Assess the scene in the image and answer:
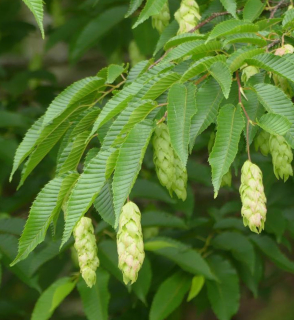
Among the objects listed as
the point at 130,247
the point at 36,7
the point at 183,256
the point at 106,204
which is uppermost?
the point at 36,7

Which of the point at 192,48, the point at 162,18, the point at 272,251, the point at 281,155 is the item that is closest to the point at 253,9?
the point at 162,18

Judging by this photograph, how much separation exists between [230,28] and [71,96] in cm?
35

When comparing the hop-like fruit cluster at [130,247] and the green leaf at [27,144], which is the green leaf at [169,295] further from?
the hop-like fruit cluster at [130,247]

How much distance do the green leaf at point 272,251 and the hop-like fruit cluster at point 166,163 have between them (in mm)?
842

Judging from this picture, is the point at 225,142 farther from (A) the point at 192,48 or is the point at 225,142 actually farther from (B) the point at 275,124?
(A) the point at 192,48

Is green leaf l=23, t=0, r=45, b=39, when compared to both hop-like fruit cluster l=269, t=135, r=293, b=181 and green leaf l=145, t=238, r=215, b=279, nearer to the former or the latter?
hop-like fruit cluster l=269, t=135, r=293, b=181

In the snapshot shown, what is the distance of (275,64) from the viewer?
3.86 ft

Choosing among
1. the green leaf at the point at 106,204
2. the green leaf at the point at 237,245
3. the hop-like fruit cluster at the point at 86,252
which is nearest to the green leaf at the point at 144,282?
the green leaf at the point at 237,245

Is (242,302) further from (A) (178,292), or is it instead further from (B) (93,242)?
(B) (93,242)

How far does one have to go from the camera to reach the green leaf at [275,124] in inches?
43.1

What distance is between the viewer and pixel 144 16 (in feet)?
4.60

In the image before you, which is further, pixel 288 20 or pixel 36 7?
pixel 288 20

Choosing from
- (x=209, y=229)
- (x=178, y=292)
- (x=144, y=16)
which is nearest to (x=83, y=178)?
(x=144, y=16)

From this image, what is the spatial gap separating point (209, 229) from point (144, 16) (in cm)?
111
